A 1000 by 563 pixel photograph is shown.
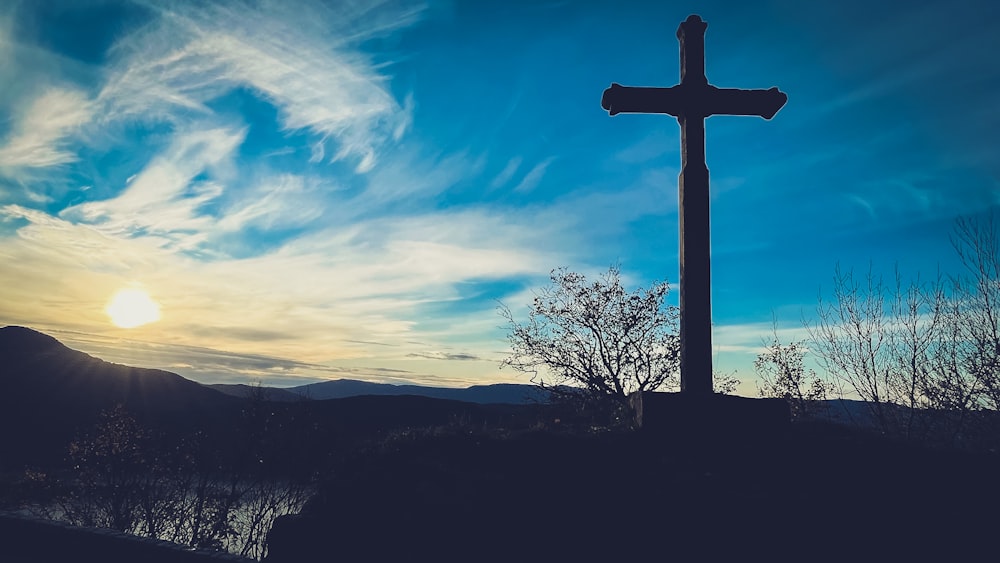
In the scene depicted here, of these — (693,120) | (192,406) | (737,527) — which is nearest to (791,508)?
(737,527)

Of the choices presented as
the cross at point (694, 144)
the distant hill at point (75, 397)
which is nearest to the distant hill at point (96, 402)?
the distant hill at point (75, 397)

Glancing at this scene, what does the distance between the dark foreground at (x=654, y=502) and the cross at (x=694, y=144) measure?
131 centimetres

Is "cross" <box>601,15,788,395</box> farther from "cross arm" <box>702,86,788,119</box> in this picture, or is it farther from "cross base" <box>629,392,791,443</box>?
"cross base" <box>629,392,791,443</box>

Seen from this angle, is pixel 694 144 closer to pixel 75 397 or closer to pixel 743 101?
pixel 743 101

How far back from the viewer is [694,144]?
7.77 m

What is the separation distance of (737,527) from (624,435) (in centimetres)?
186

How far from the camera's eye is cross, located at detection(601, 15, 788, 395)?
7.24 meters

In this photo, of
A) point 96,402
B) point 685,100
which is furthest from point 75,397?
point 685,100

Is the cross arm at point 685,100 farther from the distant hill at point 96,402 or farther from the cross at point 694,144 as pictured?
the distant hill at point 96,402

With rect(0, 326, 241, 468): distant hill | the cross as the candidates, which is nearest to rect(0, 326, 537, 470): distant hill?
rect(0, 326, 241, 468): distant hill

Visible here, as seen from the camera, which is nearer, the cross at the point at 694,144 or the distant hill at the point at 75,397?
the cross at the point at 694,144

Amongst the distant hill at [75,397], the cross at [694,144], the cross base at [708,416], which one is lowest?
the distant hill at [75,397]

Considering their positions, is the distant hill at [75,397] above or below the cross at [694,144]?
below

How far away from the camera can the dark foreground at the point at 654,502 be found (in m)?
4.53
